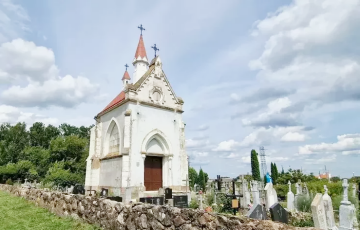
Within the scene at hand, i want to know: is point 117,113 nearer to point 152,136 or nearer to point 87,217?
point 152,136

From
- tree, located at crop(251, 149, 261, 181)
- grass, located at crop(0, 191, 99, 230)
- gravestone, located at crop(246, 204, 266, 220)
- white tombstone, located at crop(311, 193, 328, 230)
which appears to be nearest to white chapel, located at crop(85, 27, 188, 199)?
grass, located at crop(0, 191, 99, 230)

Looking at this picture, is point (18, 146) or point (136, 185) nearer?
point (136, 185)

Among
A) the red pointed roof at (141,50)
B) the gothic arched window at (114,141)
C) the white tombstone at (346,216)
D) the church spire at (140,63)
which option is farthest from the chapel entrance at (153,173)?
the white tombstone at (346,216)

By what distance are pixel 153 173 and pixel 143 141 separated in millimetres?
2925

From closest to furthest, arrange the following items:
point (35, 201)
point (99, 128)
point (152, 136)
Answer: point (35, 201) < point (152, 136) < point (99, 128)

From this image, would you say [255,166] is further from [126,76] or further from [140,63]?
[140,63]

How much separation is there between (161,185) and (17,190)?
9.82 meters

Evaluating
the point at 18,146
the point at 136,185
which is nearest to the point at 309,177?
the point at 136,185

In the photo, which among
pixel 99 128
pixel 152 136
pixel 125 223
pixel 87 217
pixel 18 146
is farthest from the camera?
pixel 18 146

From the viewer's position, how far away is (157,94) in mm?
21094

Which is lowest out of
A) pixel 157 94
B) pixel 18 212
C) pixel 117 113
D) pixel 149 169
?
pixel 18 212

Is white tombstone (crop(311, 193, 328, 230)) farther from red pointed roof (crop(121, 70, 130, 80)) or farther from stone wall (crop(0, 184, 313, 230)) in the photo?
red pointed roof (crop(121, 70, 130, 80))

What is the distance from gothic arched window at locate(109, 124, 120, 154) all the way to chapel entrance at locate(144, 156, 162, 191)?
8.43 feet

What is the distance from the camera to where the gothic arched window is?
20.2 m
